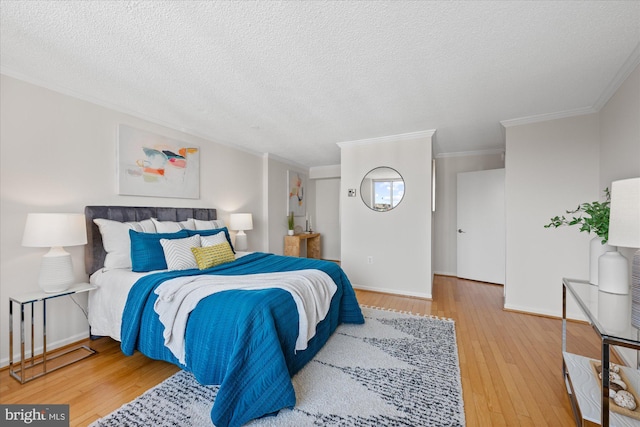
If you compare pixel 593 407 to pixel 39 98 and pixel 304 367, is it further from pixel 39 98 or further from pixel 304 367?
pixel 39 98

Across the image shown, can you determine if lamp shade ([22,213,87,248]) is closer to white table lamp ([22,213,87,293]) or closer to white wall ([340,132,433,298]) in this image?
white table lamp ([22,213,87,293])

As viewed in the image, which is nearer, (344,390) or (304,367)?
(344,390)

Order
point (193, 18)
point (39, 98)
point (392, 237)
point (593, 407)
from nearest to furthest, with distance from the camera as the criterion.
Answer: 1. point (593, 407)
2. point (193, 18)
3. point (39, 98)
4. point (392, 237)

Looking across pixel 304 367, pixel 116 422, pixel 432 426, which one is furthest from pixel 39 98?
pixel 432 426

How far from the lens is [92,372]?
6.47 ft

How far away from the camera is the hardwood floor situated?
157 centimetres

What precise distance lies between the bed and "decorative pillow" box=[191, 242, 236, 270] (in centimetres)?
1

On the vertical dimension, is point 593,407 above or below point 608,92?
below

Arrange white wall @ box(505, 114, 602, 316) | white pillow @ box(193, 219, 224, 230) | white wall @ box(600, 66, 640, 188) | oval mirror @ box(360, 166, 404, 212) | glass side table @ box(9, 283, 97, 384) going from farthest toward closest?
oval mirror @ box(360, 166, 404, 212) → white pillow @ box(193, 219, 224, 230) → white wall @ box(505, 114, 602, 316) → white wall @ box(600, 66, 640, 188) → glass side table @ box(9, 283, 97, 384)

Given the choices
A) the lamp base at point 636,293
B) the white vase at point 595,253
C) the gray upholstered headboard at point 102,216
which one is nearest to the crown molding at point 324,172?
the gray upholstered headboard at point 102,216

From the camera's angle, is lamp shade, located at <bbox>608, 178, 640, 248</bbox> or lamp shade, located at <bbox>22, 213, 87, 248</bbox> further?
lamp shade, located at <bbox>22, 213, 87, 248</bbox>

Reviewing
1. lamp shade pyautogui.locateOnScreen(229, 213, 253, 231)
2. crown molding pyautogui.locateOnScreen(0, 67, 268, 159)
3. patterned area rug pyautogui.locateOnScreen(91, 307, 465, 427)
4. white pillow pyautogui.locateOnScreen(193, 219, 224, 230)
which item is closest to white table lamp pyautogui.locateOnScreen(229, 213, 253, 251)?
Result: lamp shade pyautogui.locateOnScreen(229, 213, 253, 231)

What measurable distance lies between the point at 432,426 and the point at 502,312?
234cm

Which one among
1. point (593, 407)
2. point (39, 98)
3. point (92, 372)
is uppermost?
point (39, 98)
